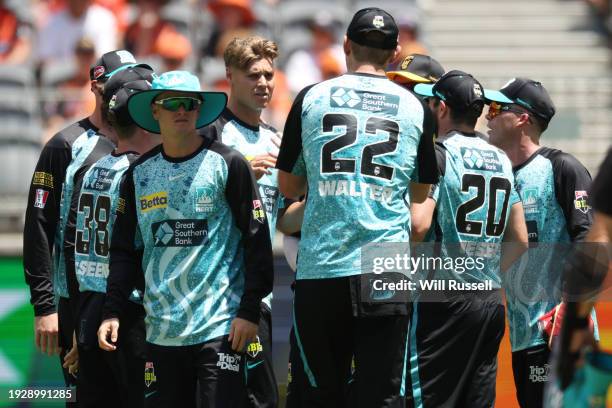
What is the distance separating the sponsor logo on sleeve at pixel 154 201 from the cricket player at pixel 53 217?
106cm

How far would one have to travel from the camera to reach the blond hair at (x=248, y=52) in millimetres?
7340

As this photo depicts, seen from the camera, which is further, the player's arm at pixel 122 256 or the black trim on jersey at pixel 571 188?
the black trim on jersey at pixel 571 188

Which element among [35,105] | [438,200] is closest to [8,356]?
[35,105]

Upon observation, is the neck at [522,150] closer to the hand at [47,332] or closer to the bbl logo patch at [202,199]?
the bbl logo patch at [202,199]

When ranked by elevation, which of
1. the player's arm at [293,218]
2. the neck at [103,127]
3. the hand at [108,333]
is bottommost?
the hand at [108,333]

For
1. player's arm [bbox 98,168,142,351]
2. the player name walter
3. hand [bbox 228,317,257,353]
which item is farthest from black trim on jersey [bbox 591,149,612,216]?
player's arm [bbox 98,168,142,351]

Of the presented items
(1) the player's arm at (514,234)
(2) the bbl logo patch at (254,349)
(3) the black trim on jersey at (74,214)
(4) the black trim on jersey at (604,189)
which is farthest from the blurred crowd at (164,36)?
(4) the black trim on jersey at (604,189)

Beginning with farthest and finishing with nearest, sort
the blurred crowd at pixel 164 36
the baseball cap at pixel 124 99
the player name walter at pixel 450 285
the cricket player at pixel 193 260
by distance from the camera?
the blurred crowd at pixel 164 36
the baseball cap at pixel 124 99
the player name walter at pixel 450 285
the cricket player at pixel 193 260

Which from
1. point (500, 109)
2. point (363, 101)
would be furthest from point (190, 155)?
point (500, 109)

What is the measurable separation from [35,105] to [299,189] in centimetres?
618

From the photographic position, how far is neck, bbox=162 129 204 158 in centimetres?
620

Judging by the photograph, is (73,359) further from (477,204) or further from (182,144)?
(477,204)

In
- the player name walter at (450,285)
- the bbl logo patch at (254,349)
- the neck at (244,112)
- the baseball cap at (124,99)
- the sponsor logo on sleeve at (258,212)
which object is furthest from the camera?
the neck at (244,112)

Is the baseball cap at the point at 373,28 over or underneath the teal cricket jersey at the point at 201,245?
over
